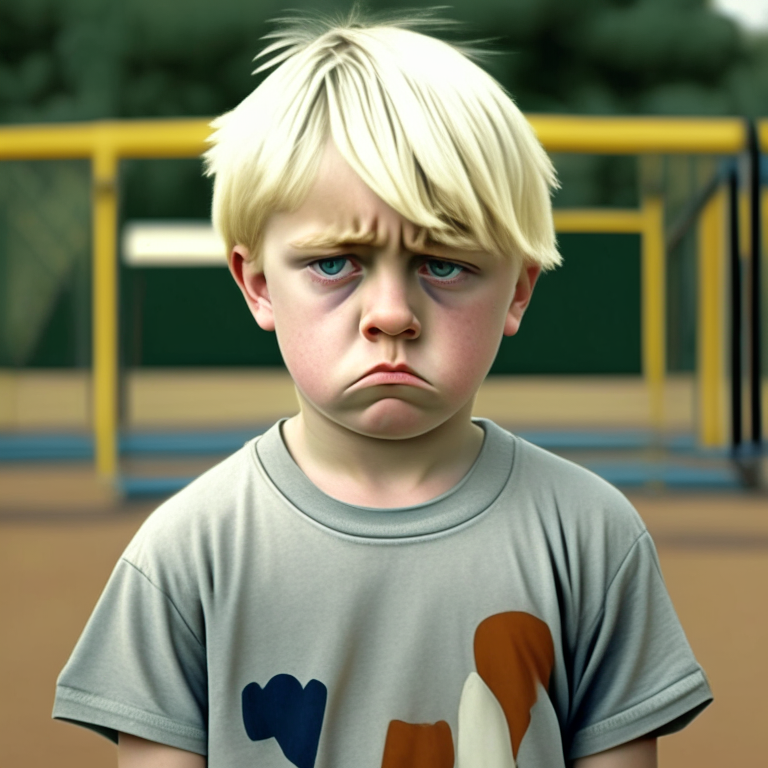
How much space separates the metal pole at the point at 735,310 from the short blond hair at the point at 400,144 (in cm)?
239

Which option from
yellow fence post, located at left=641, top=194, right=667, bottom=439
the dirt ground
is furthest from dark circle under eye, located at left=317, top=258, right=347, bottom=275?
yellow fence post, located at left=641, top=194, right=667, bottom=439

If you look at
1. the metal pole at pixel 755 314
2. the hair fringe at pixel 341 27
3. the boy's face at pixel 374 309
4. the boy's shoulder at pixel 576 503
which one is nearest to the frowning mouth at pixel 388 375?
the boy's face at pixel 374 309

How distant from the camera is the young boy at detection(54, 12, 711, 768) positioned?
0.59m

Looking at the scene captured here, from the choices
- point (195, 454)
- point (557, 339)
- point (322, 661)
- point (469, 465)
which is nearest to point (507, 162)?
point (469, 465)

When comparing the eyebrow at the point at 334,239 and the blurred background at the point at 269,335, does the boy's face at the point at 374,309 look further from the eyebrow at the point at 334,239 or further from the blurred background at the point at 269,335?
the blurred background at the point at 269,335

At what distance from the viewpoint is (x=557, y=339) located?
842cm

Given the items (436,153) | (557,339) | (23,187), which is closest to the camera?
(436,153)

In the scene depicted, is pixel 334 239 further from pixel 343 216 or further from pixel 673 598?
pixel 673 598

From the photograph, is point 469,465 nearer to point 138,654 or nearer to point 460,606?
point 460,606

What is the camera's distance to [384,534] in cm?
61

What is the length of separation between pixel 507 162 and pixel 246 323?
832 centimetres

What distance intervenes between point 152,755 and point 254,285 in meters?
0.28

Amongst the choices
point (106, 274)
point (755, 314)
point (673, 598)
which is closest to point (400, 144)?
point (673, 598)

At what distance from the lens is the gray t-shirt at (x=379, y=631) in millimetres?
598
